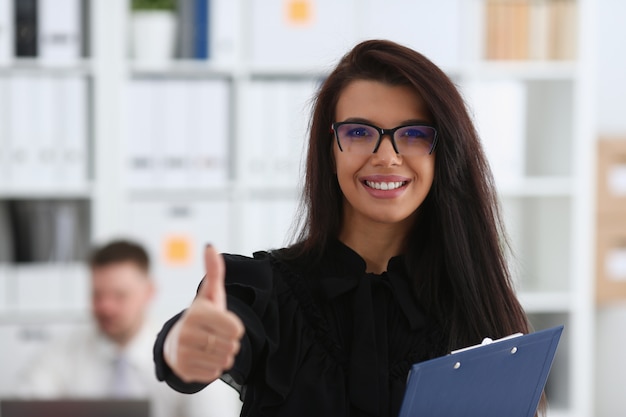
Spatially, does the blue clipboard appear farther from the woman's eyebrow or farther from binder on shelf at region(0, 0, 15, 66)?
binder on shelf at region(0, 0, 15, 66)

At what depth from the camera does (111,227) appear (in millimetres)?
3336

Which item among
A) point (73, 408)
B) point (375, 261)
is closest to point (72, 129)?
point (73, 408)

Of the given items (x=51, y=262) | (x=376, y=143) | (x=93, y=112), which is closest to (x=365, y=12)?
(x=93, y=112)

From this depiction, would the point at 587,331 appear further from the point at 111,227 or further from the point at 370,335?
the point at 370,335

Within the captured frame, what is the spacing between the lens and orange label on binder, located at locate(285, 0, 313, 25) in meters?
3.32

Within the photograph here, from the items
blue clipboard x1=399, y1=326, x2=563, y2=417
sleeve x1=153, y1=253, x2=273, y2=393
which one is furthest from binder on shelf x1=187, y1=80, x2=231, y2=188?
blue clipboard x1=399, y1=326, x2=563, y2=417

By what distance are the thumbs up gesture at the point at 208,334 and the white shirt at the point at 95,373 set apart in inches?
78.8

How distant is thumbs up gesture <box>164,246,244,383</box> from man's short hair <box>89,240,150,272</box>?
2.22 m

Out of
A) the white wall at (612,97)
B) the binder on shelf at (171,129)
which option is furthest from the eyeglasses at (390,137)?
the white wall at (612,97)

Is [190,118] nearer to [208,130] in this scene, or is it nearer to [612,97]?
[208,130]

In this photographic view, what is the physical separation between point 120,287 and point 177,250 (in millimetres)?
274

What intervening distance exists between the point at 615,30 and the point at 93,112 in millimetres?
2045

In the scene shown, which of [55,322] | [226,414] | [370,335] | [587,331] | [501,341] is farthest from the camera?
[587,331]

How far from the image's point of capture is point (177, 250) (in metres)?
3.35
